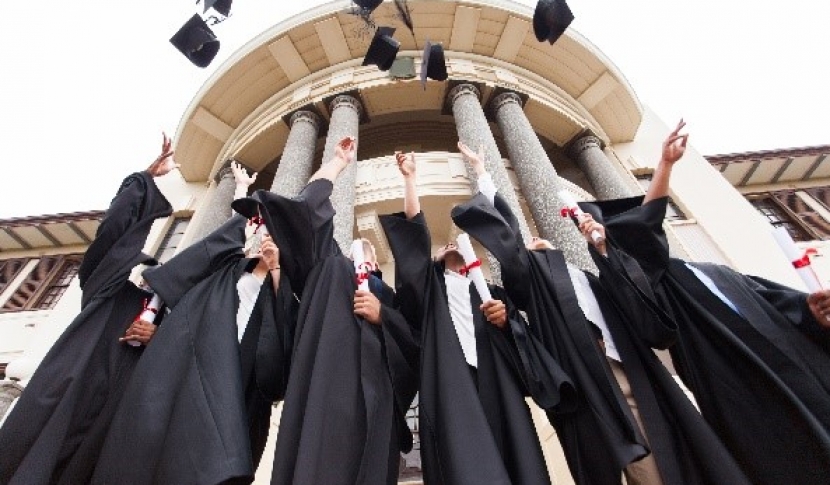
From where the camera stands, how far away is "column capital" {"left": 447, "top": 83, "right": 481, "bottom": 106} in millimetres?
8883

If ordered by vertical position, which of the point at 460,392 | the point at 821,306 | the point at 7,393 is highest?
the point at 7,393

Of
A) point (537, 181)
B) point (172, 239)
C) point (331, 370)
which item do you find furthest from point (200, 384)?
point (172, 239)

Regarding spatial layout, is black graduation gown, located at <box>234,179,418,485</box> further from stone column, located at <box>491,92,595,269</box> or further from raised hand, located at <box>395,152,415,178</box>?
stone column, located at <box>491,92,595,269</box>

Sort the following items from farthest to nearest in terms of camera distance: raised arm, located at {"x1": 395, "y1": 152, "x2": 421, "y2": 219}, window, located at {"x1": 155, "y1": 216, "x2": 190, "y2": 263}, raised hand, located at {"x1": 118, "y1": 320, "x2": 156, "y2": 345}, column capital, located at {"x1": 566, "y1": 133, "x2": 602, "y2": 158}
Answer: column capital, located at {"x1": 566, "y1": 133, "x2": 602, "y2": 158} → window, located at {"x1": 155, "y1": 216, "x2": 190, "y2": 263} → raised arm, located at {"x1": 395, "y1": 152, "x2": 421, "y2": 219} → raised hand, located at {"x1": 118, "y1": 320, "x2": 156, "y2": 345}

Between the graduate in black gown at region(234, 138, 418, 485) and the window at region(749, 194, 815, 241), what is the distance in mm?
12365

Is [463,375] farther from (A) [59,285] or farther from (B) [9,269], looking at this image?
(B) [9,269]

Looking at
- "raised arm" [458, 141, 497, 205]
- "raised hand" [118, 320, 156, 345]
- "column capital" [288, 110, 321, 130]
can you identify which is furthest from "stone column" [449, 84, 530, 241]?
"raised hand" [118, 320, 156, 345]

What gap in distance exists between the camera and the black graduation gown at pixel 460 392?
192 cm

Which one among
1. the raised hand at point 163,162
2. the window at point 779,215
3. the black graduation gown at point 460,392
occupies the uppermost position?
the window at point 779,215

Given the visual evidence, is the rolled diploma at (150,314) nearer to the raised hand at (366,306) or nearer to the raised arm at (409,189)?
the raised hand at (366,306)

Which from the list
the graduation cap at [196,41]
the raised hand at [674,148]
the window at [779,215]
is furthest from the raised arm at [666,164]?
the window at [779,215]

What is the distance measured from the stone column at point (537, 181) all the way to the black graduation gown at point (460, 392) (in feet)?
11.2

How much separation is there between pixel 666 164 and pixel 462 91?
6737mm

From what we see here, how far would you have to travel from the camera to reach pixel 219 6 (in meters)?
5.52
